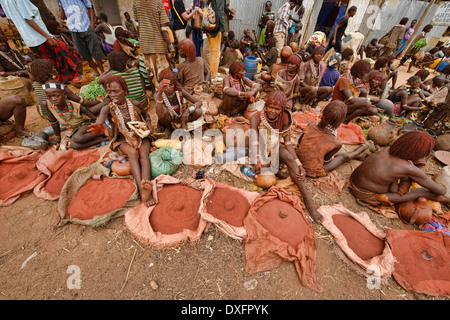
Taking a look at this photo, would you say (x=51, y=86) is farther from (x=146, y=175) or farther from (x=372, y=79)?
(x=372, y=79)

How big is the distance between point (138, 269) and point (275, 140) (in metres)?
2.53

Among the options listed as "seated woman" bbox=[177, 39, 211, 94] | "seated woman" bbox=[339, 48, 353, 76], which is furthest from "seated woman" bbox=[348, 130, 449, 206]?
"seated woman" bbox=[339, 48, 353, 76]

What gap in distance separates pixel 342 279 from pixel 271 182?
4.69 feet

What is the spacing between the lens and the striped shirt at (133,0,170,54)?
13.0 feet

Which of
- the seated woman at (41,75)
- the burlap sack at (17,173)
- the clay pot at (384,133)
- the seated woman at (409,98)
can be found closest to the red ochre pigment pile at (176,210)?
the burlap sack at (17,173)

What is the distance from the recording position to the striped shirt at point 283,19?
714 centimetres

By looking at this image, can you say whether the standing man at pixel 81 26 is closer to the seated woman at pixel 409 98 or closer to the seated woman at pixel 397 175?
the seated woman at pixel 397 175

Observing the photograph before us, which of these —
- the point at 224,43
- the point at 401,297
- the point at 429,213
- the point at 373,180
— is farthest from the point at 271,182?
the point at 224,43

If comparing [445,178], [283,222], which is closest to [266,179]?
[283,222]

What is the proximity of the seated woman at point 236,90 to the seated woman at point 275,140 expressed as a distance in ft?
4.09

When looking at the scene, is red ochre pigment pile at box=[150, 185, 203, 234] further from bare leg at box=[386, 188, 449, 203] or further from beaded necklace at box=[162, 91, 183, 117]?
bare leg at box=[386, 188, 449, 203]

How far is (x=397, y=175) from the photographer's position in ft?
8.09

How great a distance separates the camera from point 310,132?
3.04 metres
